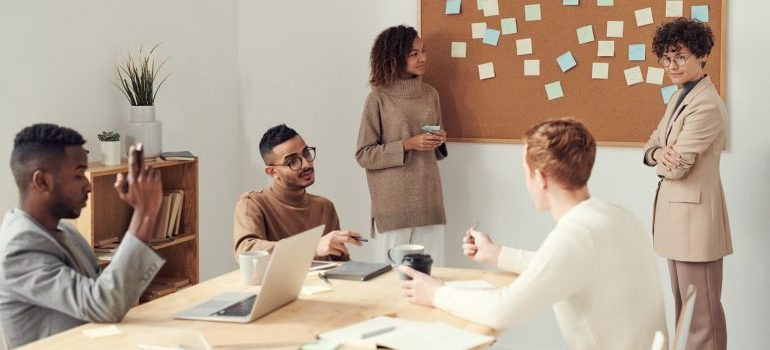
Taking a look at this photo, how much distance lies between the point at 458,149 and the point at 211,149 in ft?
4.32

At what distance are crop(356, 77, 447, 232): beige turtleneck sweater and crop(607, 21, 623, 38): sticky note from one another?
2.94ft

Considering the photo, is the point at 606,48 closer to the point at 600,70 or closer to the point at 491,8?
the point at 600,70

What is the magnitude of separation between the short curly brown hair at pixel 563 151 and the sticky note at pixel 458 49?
243 cm

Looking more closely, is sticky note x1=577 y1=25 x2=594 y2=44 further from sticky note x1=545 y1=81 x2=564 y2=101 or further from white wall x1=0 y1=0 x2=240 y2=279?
white wall x1=0 y1=0 x2=240 y2=279

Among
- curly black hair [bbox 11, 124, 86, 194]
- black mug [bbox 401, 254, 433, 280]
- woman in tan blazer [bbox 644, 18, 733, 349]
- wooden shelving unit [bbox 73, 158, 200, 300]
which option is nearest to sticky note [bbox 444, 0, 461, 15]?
woman in tan blazer [bbox 644, 18, 733, 349]

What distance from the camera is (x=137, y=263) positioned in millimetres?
2201

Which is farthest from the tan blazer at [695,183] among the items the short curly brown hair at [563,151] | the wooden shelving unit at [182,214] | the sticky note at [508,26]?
the wooden shelving unit at [182,214]

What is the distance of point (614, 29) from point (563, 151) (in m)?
2.35

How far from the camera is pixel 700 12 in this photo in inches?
167

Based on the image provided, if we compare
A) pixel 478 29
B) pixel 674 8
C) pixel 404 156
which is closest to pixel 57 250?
pixel 404 156

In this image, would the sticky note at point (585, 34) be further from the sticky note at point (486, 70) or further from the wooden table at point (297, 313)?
the wooden table at point (297, 313)

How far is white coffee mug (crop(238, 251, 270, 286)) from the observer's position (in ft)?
8.66

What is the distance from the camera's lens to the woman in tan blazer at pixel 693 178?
3.79m

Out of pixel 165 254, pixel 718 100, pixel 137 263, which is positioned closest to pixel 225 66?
pixel 165 254
